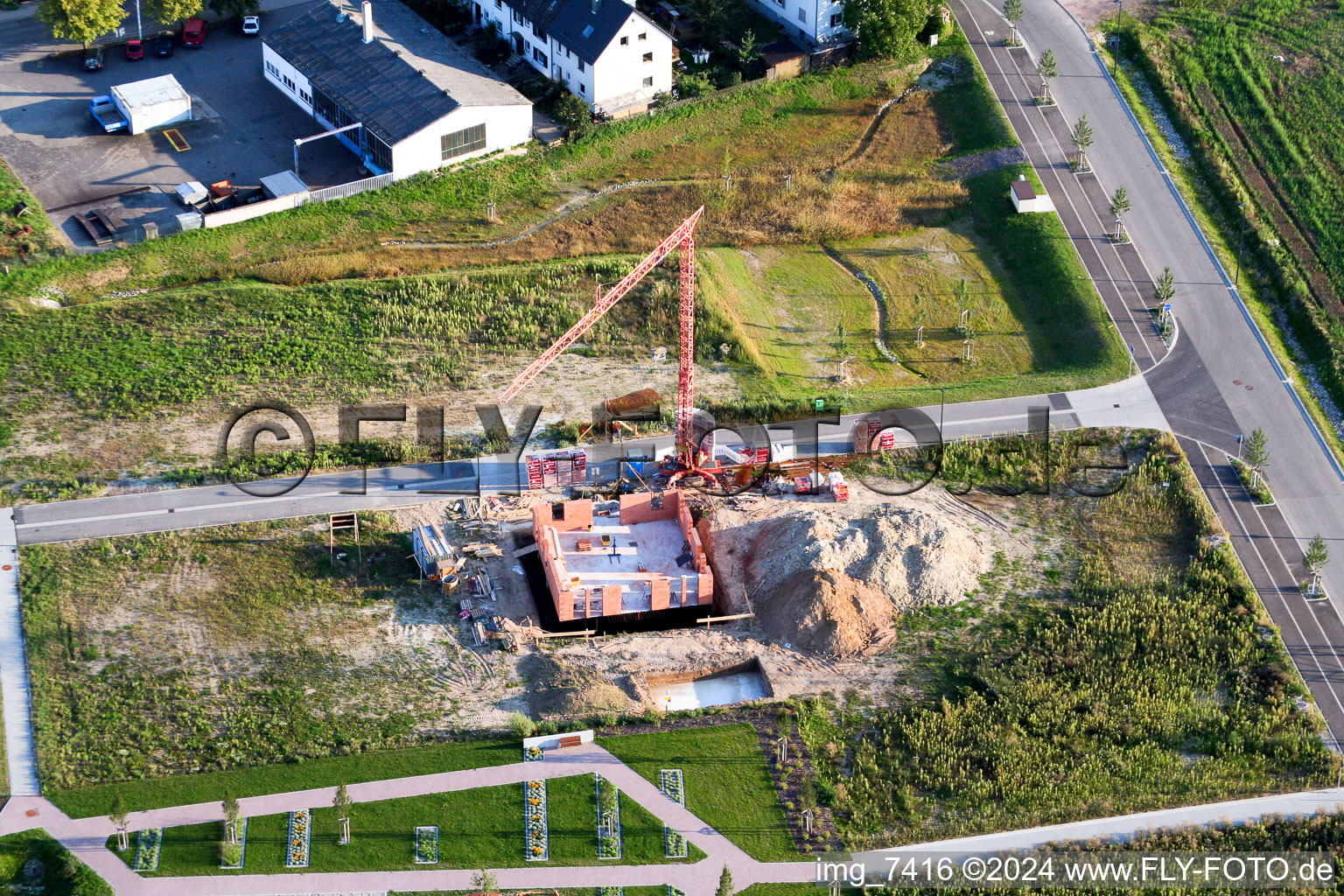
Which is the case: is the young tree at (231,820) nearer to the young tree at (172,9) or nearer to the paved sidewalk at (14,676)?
the paved sidewalk at (14,676)

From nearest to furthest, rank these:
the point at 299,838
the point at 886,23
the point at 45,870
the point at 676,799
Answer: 1. the point at 45,870
2. the point at 299,838
3. the point at 676,799
4. the point at 886,23

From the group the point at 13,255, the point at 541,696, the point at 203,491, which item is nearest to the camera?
the point at 541,696

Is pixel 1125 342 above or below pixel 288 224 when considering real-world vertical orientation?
below

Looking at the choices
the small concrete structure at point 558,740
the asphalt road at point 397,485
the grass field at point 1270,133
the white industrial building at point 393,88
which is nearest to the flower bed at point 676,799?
the small concrete structure at point 558,740

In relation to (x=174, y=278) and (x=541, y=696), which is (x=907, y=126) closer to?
(x=174, y=278)

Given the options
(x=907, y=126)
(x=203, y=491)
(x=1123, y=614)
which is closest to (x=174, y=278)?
(x=203, y=491)

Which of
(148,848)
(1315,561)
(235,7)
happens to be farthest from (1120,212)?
(148,848)

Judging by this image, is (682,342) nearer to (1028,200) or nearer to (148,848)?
(1028,200)

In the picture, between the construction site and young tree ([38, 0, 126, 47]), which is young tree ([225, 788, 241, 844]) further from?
young tree ([38, 0, 126, 47])
